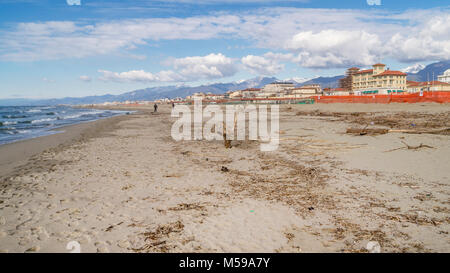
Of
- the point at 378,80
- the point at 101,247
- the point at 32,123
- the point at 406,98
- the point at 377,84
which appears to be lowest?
the point at 101,247

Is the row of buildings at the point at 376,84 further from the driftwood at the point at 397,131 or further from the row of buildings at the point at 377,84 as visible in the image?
the driftwood at the point at 397,131

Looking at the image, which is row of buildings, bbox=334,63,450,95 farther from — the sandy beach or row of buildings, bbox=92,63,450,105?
the sandy beach

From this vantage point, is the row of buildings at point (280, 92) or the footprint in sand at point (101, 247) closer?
the footprint in sand at point (101, 247)

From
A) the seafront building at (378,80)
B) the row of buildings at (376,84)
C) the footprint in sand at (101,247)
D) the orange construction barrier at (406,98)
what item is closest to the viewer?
the footprint in sand at (101,247)

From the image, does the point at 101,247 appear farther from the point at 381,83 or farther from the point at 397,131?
the point at 381,83

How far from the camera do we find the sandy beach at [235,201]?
12.8ft

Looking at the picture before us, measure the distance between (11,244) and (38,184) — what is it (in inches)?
140

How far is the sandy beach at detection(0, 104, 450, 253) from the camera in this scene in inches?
154

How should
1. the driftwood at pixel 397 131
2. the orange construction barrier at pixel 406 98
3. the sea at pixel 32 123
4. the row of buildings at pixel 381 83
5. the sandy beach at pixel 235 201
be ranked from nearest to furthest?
the sandy beach at pixel 235 201 → the driftwood at pixel 397 131 → the sea at pixel 32 123 → the orange construction barrier at pixel 406 98 → the row of buildings at pixel 381 83

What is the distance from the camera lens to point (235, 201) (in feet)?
18.1

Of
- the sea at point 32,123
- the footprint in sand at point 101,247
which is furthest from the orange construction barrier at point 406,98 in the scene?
the sea at point 32,123

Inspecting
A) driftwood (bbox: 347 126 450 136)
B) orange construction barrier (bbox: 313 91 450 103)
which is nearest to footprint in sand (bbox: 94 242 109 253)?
driftwood (bbox: 347 126 450 136)

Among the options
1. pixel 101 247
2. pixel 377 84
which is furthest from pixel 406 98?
pixel 377 84

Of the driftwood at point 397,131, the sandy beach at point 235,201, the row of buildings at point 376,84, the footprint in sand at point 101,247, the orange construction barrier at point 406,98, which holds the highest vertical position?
the row of buildings at point 376,84
